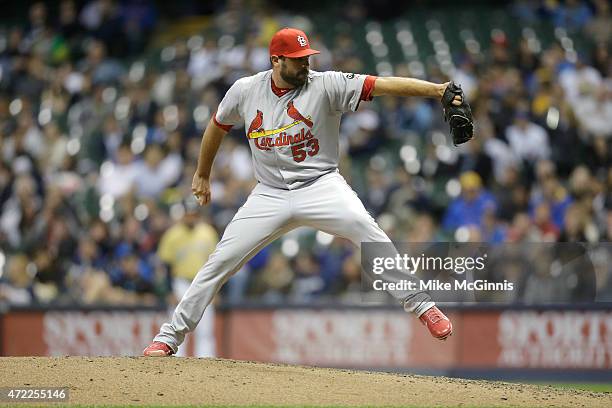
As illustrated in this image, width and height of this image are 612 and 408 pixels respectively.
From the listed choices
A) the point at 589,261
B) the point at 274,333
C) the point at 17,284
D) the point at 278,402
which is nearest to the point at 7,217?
the point at 17,284

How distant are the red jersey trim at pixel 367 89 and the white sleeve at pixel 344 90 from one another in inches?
0.8

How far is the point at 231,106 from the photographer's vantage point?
7664mm

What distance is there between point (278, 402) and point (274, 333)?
555 centimetres

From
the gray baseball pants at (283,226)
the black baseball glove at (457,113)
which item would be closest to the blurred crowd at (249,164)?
the gray baseball pants at (283,226)

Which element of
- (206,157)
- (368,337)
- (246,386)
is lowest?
(246,386)

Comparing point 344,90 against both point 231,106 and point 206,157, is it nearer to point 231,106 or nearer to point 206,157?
point 231,106

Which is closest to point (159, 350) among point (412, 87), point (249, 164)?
point (412, 87)

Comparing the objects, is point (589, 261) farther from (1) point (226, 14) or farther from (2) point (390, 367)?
(1) point (226, 14)

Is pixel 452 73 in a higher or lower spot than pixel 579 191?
higher

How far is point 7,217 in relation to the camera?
47.9 feet

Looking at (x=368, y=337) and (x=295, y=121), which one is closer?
(x=295, y=121)

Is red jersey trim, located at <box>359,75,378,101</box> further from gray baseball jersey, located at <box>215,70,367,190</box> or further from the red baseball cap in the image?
the red baseball cap

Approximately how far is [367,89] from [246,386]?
2.00 metres

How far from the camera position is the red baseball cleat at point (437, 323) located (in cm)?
736
